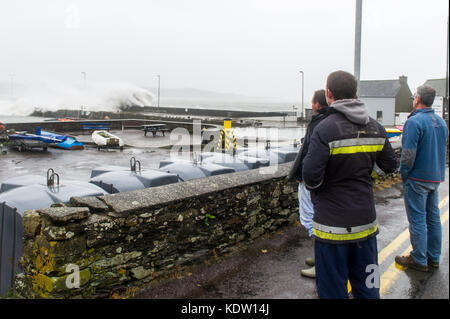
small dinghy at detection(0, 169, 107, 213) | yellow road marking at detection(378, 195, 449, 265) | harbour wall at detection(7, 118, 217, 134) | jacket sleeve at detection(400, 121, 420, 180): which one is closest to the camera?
small dinghy at detection(0, 169, 107, 213)

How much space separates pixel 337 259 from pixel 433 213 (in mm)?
2474

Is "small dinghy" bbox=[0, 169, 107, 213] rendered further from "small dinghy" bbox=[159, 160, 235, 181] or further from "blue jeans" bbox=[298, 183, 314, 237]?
"blue jeans" bbox=[298, 183, 314, 237]

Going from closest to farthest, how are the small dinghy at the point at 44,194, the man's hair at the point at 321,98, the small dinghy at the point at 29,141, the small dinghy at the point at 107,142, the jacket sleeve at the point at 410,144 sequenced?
the man's hair at the point at 321,98 → the small dinghy at the point at 44,194 → the jacket sleeve at the point at 410,144 → the small dinghy at the point at 29,141 → the small dinghy at the point at 107,142

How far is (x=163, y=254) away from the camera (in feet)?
15.2

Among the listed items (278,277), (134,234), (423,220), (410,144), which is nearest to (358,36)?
(410,144)

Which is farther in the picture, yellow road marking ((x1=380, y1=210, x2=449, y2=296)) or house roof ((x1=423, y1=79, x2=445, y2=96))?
house roof ((x1=423, y1=79, x2=445, y2=96))

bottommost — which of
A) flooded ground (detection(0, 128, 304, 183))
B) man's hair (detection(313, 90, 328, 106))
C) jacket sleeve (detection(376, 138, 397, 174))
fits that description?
flooded ground (detection(0, 128, 304, 183))

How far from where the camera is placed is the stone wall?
3760mm

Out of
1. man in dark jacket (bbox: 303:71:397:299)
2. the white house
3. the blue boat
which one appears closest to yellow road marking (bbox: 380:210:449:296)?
man in dark jacket (bbox: 303:71:397:299)

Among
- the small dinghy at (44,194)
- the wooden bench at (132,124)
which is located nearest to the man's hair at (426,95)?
the small dinghy at (44,194)

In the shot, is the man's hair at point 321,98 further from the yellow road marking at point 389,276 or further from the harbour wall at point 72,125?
the harbour wall at point 72,125

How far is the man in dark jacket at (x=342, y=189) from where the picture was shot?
2898 millimetres

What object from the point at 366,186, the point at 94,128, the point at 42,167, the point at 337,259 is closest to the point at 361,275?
the point at 337,259

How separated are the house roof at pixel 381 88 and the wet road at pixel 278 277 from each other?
197ft
